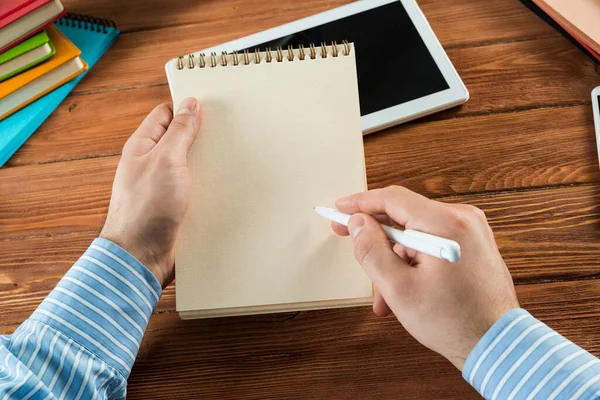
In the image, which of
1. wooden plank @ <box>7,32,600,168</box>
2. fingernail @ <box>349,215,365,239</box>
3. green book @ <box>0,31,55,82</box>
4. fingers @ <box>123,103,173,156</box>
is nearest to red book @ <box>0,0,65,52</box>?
green book @ <box>0,31,55,82</box>

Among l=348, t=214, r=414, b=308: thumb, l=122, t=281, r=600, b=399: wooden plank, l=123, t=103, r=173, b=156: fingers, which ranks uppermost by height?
l=123, t=103, r=173, b=156: fingers

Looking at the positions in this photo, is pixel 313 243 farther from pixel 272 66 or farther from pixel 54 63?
pixel 54 63

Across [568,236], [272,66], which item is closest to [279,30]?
[272,66]

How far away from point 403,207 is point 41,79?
653 mm

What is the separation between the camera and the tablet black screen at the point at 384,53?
0.86 m

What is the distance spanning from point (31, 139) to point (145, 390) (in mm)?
459

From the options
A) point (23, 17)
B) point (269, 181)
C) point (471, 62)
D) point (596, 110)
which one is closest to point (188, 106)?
point (269, 181)

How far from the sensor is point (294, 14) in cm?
97

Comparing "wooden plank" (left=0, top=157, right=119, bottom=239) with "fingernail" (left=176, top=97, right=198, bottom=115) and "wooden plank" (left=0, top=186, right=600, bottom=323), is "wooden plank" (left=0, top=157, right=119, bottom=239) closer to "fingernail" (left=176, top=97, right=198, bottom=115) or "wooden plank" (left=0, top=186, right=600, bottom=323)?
"wooden plank" (left=0, top=186, right=600, bottom=323)

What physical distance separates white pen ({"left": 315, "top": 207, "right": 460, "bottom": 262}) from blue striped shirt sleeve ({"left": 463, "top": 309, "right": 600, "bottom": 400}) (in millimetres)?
128

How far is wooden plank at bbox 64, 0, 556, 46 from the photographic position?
3.06ft

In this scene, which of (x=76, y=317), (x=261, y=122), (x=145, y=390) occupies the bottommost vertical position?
(x=145, y=390)

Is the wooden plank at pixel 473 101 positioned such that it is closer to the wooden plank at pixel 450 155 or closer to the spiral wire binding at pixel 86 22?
the wooden plank at pixel 450 155

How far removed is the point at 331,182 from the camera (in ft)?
2.39
